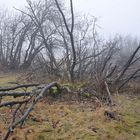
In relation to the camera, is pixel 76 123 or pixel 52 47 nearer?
pixel 76 123

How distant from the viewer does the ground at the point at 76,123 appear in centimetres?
484

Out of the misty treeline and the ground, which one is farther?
the misty treeline

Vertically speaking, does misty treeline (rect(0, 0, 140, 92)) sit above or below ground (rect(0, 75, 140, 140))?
above

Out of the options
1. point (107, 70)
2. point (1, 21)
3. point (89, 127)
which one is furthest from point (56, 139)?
point (1, 21)

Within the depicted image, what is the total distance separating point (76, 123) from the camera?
5.48 metres

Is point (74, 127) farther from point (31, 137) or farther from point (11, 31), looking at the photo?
point (11, 31)

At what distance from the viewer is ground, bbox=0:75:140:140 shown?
484 cm

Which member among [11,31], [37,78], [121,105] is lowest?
[121,105]

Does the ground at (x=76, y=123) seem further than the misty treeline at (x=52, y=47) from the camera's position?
No

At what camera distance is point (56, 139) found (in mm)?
4691

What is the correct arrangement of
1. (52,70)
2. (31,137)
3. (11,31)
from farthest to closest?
(11,31)
(52,70)
(31,137)

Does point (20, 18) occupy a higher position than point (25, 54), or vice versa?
point (20, 18)

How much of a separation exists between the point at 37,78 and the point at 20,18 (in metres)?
10.0

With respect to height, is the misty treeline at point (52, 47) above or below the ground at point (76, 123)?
above
